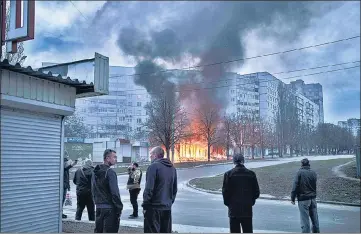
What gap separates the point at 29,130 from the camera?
4270mm

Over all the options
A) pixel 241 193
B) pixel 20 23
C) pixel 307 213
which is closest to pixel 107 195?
pixel 241 193

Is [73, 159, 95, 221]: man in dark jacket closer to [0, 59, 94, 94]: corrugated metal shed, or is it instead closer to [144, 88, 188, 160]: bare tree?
[0, 59, 94, 94]: corrugated metal shed

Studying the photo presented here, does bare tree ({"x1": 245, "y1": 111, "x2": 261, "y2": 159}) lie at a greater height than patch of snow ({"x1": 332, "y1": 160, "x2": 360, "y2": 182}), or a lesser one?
greater

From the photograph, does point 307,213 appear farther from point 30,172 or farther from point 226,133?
point 226,133

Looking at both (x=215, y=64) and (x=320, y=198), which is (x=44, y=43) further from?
(x=320, y=198)

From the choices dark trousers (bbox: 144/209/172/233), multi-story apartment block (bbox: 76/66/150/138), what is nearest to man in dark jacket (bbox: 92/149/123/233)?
dark trousers (bbox: 144/209/172/233)

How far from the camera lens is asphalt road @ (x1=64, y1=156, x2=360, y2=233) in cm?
620

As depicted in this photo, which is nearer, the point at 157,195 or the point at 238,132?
the point at 157,195

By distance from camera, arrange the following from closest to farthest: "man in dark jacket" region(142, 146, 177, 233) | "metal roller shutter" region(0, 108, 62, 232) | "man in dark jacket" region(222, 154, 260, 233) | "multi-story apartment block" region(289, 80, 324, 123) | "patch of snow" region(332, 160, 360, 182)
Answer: "man in dark jacket" region(142, 146, 177, 233) → "man in dark jacket" region(222, 154, 260, 233) → "metal roller shutter" region(0, 108, 62, 232) → "multi-story apartment block" region(289, 80, 324, 123) → "patch of snow" region(332, 160, 360, 182)

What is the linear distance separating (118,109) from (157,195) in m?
7.70

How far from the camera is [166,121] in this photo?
10.0m

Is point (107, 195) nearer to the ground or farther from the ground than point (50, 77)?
nearer to the ground

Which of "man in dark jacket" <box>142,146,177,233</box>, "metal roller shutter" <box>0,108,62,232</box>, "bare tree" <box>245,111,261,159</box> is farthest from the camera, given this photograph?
"bare tree" <box>245,111,261,159</box>

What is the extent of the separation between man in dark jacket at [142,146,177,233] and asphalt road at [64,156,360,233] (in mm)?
2282
